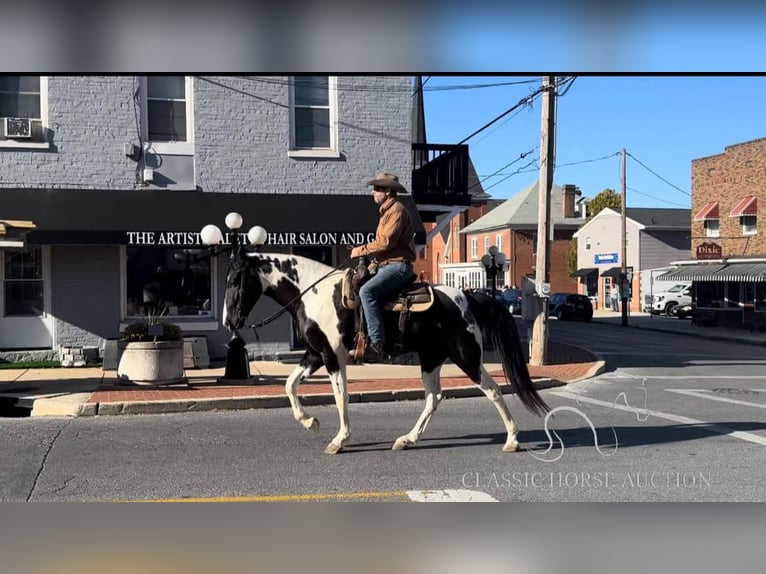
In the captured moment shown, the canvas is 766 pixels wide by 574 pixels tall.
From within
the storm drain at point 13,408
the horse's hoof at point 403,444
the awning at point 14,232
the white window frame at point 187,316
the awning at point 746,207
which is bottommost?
the storm drain at point 13,408

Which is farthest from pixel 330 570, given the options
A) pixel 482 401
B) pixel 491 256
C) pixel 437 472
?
pixel 491 256

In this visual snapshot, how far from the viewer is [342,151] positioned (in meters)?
6.11

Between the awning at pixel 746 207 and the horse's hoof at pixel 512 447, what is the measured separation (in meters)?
5.86

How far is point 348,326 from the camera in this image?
16.4ft

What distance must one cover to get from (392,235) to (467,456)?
157 cm

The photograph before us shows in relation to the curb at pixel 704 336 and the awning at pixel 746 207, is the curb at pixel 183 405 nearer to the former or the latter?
the curb at pixel 704 336

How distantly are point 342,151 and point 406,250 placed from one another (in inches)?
64.7

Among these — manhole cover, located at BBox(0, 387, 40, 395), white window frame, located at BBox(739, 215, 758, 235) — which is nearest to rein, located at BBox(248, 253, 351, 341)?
manhole cover, located at BBox(0, 387, 40, 395)

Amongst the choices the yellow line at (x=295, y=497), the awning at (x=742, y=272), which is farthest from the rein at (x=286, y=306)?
the awning at (x=742, y=272)

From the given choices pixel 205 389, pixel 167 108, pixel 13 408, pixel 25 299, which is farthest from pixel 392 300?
pixel 13 408

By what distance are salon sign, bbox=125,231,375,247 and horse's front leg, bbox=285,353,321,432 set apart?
0.95m

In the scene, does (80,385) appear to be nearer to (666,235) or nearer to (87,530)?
(87,530)

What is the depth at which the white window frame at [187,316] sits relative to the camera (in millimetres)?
5301
